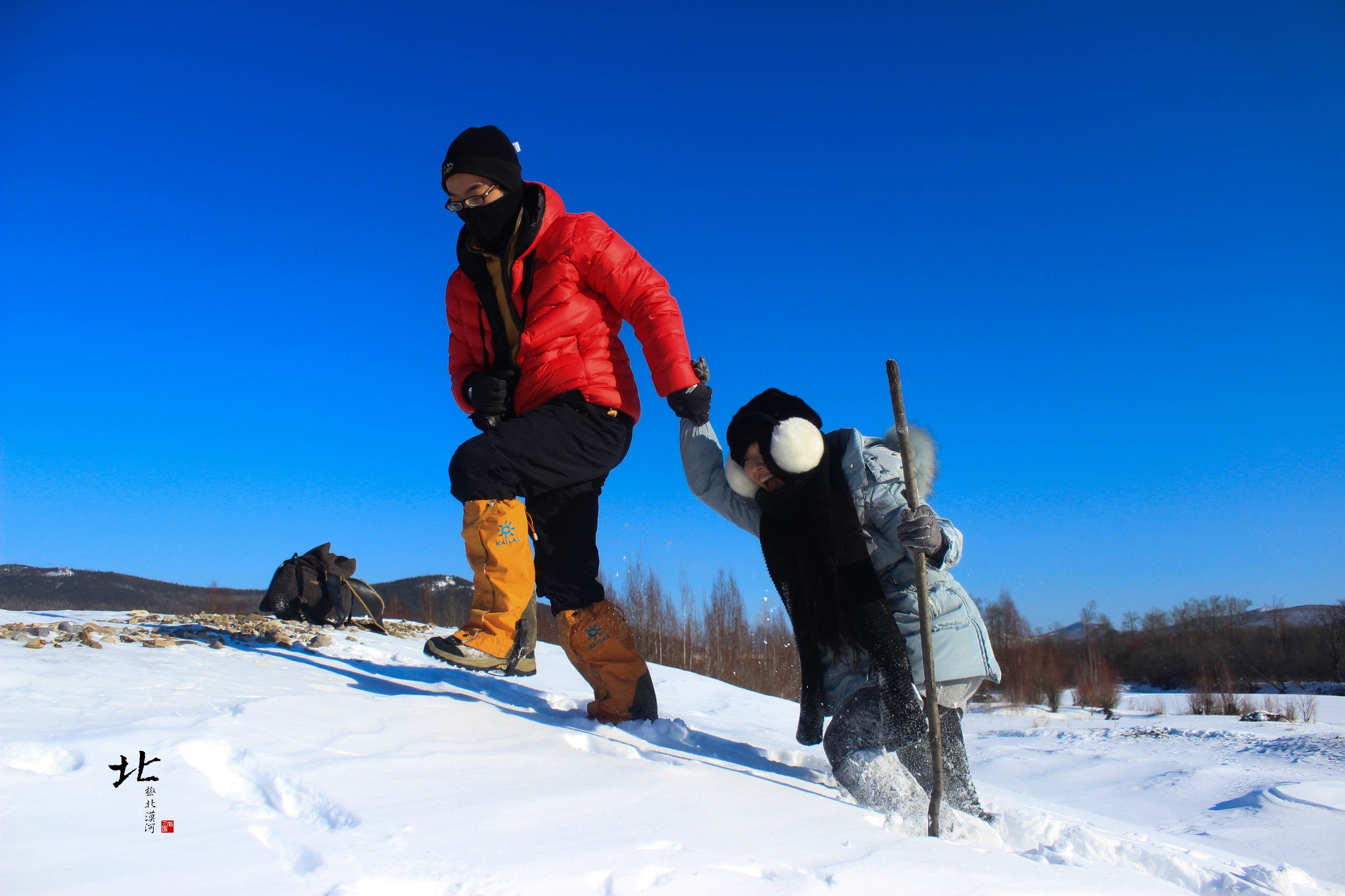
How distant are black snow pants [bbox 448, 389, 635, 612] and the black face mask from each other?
672 mm

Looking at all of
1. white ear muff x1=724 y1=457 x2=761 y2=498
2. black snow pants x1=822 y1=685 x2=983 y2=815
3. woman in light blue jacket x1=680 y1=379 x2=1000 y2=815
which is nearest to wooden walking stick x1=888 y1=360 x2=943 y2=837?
woman in light blue jacket x1=680 y1=379 x2=1000 y2=815

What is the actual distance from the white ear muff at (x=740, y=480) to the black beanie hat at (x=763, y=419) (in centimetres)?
2

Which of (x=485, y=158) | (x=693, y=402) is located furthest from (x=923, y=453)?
(x=485, y=158)

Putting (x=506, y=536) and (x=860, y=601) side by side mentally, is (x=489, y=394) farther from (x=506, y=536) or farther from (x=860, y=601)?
(x=860, y=601)

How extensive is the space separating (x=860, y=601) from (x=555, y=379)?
1391 mm

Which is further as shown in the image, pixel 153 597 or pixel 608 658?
pixel 153 597

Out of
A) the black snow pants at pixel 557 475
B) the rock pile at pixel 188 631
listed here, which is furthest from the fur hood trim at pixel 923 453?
the rock pile at pixel 188 631

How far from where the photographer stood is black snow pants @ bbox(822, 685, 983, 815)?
2.62 metres

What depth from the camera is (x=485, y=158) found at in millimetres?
2838

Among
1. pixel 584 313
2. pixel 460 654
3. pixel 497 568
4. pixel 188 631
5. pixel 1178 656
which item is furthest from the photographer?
pixel 1178 656

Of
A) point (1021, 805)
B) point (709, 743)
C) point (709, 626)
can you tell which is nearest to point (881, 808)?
point (709, 743)

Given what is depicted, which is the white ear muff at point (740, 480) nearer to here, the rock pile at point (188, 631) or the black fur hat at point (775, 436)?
the black fur hat at point (775, 436)

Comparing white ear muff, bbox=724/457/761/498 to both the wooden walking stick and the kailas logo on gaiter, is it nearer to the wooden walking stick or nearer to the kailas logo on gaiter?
the wooden walking stick

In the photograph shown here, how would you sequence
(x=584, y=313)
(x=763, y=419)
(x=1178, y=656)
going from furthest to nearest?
(x=1178, y=656)
(x=584, y=313)
(x=763, y=419)
